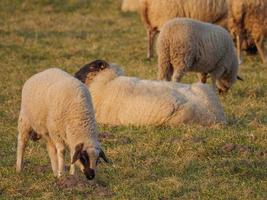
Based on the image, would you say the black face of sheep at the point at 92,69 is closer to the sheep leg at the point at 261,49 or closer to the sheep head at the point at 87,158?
the sheep head at the point at 87,158

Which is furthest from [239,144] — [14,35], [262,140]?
[14,35]

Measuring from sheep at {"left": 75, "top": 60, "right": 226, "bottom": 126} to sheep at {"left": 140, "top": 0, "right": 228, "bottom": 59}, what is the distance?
5802 millimetres

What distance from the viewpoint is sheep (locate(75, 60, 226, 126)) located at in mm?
9578

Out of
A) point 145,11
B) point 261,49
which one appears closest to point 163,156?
point 261,49

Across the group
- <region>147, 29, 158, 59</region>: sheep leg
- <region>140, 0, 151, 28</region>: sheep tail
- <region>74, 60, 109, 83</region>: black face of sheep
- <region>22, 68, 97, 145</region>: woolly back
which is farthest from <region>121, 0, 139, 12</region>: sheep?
<region>22, 68, 97, 145</region>: woolly back

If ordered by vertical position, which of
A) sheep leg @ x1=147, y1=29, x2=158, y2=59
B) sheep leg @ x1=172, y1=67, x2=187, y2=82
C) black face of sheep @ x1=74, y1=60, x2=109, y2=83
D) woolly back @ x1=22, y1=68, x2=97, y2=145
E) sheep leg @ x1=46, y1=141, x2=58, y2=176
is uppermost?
woolly back @ x1=22, y1=68, x2=97, y2=145

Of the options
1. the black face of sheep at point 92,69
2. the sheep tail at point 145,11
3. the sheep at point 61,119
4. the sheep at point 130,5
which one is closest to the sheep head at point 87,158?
the sheep at point 61,119

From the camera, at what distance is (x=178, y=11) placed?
15.9 m

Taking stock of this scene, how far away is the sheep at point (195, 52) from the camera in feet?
37.8

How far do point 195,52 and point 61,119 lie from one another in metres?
4.74

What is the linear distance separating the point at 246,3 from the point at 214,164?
8.09 meters

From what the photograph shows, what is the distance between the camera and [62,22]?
20.7 m

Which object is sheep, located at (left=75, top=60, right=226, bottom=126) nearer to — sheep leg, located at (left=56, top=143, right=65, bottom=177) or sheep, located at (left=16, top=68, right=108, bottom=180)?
sheep, located at (left=16, top=68, right=108, bottom=180)

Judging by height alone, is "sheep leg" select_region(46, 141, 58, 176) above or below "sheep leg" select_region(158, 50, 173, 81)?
above
